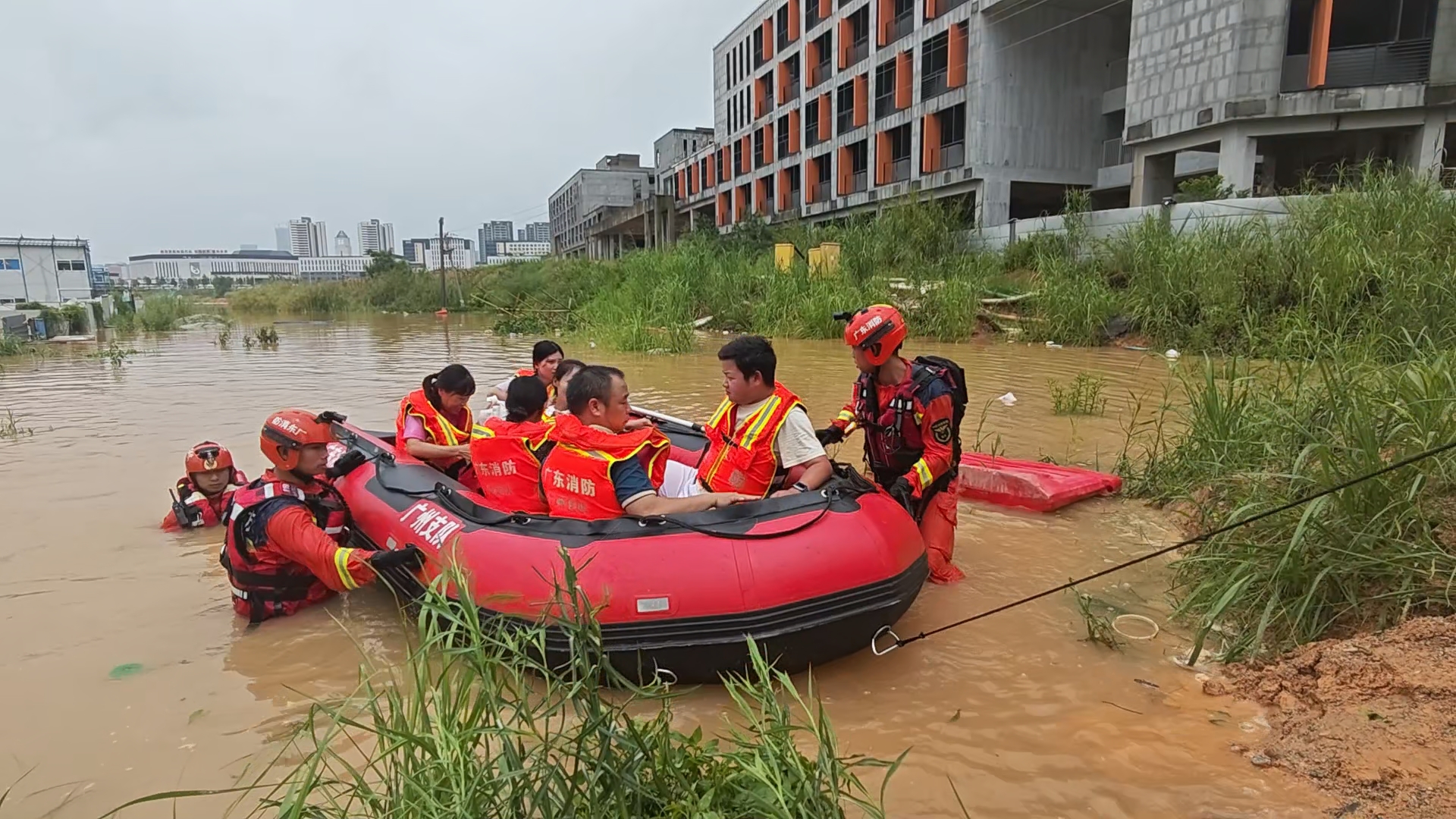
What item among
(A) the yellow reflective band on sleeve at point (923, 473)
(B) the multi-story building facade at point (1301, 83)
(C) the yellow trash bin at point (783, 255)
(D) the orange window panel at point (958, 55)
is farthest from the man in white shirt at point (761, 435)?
(D) the orange window panel at point (958, 55)

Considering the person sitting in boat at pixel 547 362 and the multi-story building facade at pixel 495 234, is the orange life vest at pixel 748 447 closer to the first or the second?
the person sitting in boat at pixel 547 362

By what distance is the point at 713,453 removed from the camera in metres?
3.36

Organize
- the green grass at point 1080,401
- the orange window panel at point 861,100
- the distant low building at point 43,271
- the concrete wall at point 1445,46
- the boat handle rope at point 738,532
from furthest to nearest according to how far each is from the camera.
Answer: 1. the distant low building at point 43,271
2. the orange window panel at point 861,100
3. the concrete wall at point 1445,46
4. the green grass at point 1080,401
5. the boat handle rope at point 738,532

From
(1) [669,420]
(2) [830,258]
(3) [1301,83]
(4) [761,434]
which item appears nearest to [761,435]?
(4) [761,434]

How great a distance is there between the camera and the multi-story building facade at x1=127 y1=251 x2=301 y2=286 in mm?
97938

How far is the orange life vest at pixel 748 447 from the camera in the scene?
3104mm

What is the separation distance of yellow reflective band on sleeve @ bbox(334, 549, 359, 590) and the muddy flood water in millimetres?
348

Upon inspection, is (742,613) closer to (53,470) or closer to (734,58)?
(53,470)

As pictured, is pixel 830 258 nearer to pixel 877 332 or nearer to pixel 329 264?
pixel 877 332

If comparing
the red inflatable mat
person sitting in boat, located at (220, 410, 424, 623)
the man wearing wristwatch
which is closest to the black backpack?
the man wearing wristwatch

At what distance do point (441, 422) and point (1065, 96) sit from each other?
21238mm

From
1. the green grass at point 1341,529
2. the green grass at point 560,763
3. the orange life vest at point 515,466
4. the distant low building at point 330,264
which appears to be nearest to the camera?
the green grass at point 560,763

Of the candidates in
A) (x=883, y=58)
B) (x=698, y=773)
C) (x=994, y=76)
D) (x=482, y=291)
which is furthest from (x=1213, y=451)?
(x=482, y=291)

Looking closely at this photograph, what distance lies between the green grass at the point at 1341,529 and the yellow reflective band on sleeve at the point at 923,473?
99 centimetres
